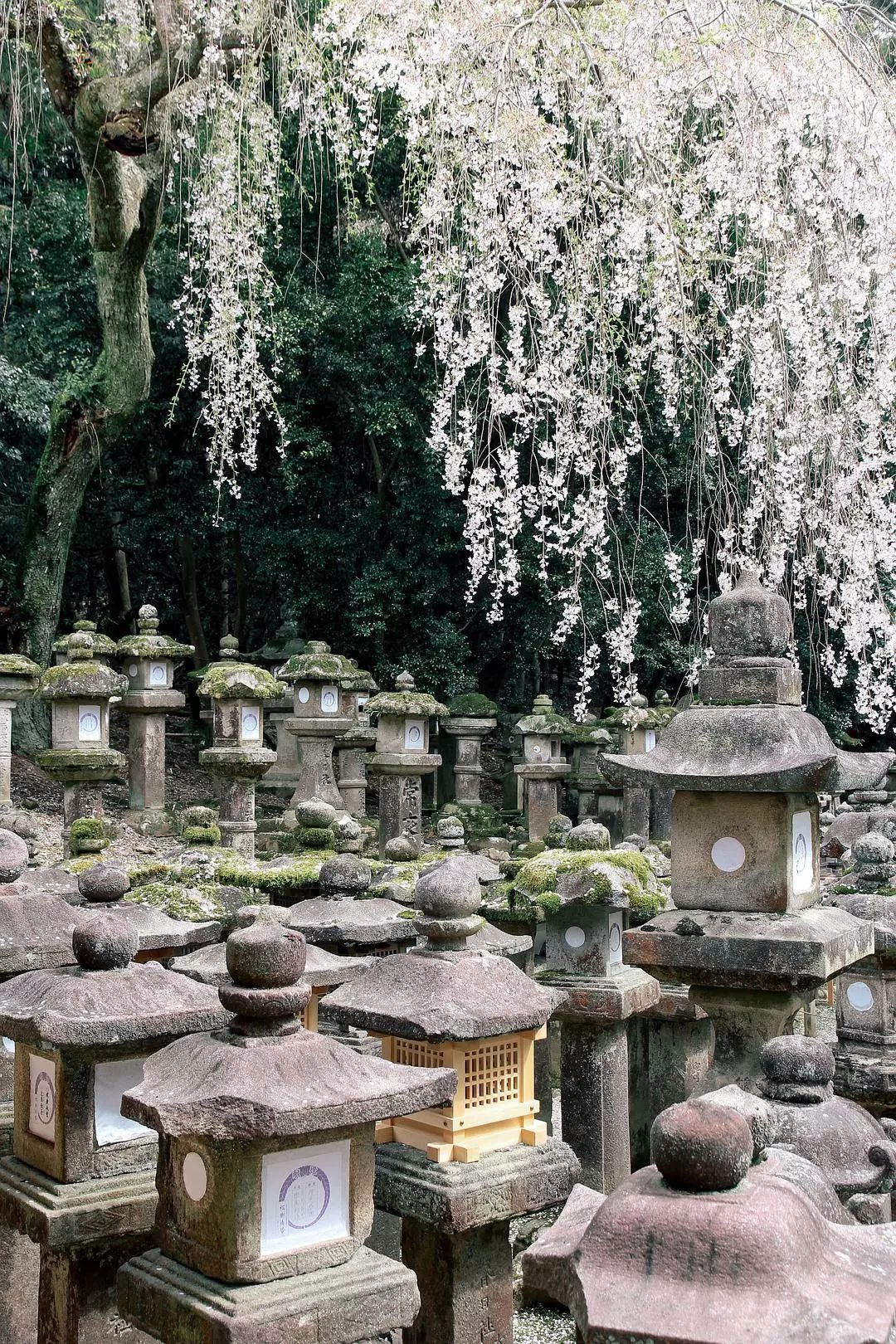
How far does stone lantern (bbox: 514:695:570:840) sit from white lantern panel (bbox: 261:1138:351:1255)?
30.8ft

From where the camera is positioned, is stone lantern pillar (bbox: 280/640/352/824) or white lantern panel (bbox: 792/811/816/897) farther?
stone lantern pillar (bbox: 280/640/352/824)

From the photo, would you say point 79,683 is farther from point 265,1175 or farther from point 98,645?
point 265,1175

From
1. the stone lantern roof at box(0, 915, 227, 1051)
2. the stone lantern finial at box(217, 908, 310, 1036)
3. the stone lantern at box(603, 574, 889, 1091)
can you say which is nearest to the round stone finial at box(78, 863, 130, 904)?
the stone lantern roof at box(0, 915, 227, 1051)

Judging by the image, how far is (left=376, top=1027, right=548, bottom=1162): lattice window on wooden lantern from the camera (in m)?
3.03

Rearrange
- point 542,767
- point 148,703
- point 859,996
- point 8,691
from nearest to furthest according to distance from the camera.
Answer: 1. point 859,996
2. point 8,691
3. point 148,703
4. point 542,767

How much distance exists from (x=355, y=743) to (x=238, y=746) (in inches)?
114

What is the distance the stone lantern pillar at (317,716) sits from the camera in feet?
33.7

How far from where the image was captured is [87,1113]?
111 inches

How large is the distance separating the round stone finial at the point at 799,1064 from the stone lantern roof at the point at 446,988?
0.58m

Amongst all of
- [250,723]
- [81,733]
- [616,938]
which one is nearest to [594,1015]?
[616,938]

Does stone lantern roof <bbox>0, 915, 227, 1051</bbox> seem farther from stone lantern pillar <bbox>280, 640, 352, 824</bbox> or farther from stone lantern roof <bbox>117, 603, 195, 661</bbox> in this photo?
stone lantern roof <bbox>117, 603, 195, 661</bbox>

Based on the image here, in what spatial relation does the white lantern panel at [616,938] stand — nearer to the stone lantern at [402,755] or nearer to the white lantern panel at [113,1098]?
the white lantern panel at [113,1098]

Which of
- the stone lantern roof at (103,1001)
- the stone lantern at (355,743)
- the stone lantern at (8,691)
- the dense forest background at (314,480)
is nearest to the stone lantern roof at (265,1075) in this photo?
the stone lantern roof at (103,1001)

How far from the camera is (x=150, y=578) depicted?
1783 cm
